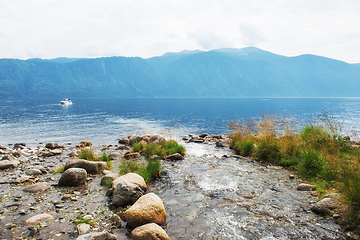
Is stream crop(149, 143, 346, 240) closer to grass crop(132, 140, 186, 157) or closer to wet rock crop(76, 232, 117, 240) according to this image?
wet rock crop(76, 232, 117, 240)

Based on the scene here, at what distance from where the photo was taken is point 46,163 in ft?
42.7

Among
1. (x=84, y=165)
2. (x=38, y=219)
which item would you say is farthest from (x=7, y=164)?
(x=38, y=219)

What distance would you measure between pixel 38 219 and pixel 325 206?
8.96 metres

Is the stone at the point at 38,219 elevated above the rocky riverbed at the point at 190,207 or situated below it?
above

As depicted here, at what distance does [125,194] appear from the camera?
7.20 metres

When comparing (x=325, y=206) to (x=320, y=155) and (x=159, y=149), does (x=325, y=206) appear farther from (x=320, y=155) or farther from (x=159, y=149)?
(x=159, y=149)

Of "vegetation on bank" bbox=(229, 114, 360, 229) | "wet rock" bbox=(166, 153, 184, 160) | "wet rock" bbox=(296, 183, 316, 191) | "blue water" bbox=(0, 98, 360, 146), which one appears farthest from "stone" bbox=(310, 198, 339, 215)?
"wet rock" bbox=(166, 153, 184, 160)

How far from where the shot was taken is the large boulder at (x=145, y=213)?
591cm

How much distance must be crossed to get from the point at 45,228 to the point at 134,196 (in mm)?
2757

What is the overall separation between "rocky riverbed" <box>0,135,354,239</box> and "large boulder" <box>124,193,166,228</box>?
0.98 feet

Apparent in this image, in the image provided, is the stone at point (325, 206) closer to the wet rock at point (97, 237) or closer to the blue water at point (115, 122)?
the blue water at point (115, 122)

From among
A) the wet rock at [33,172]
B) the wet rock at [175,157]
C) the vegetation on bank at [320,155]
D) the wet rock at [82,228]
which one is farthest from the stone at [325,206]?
the wet rock at [33,172]

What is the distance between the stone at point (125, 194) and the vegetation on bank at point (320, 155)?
666 centimetres

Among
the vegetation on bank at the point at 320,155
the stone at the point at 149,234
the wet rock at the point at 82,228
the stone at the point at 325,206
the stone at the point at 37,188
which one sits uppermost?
the vegetation on bank at the point at 320,155
